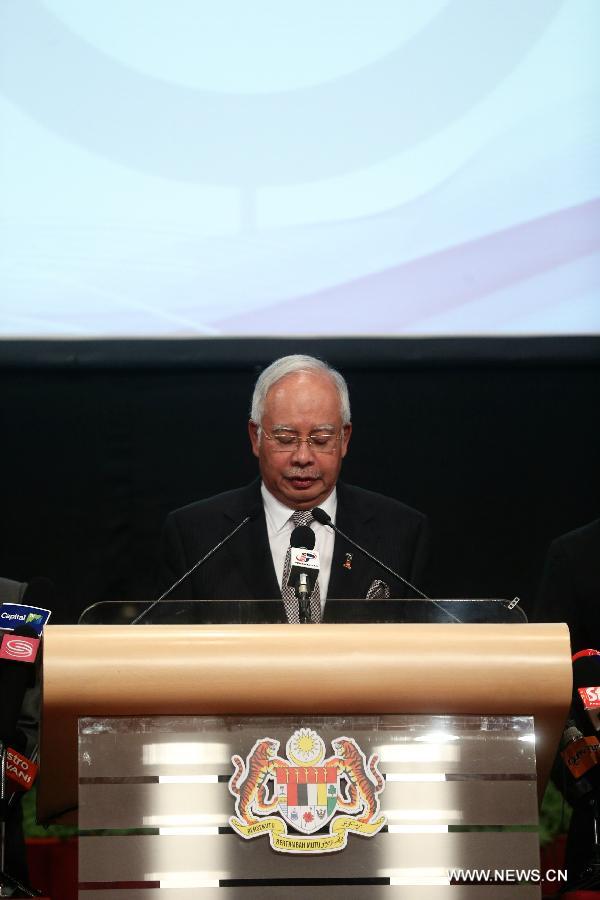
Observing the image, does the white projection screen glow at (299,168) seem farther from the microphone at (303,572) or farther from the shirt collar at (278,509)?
the microphone at (303,572)

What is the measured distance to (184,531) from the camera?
10.3 ft

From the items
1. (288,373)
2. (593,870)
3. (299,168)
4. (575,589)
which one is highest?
(299,168)

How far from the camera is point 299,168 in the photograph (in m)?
4.02

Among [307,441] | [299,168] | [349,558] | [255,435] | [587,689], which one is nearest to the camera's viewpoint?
[587,689]

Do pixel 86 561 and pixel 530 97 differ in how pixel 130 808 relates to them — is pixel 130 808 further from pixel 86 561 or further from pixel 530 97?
pixel 530 97

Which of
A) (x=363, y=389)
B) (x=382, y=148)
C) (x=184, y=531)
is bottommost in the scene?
(x=184, y=531)

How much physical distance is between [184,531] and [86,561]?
3.19 feet

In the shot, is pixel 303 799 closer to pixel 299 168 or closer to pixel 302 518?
pixel 302 518

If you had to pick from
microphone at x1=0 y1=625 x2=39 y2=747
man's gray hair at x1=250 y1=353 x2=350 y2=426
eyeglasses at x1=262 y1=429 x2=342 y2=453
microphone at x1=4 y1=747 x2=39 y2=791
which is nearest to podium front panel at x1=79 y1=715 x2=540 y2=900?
microphone at x1=0 y1=625 x2=39 y2=747

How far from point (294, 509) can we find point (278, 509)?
1.6 inches

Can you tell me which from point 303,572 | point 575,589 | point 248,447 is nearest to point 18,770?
point 303,572

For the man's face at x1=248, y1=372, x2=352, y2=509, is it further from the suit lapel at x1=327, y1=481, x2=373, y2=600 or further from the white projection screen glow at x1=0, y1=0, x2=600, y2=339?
the white projection screen glow at x1=0, y1=0, x2=600, y2=339

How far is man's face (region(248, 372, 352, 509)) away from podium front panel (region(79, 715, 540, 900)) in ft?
4.43

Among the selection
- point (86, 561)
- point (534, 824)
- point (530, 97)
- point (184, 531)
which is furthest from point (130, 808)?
point (530, 97)
